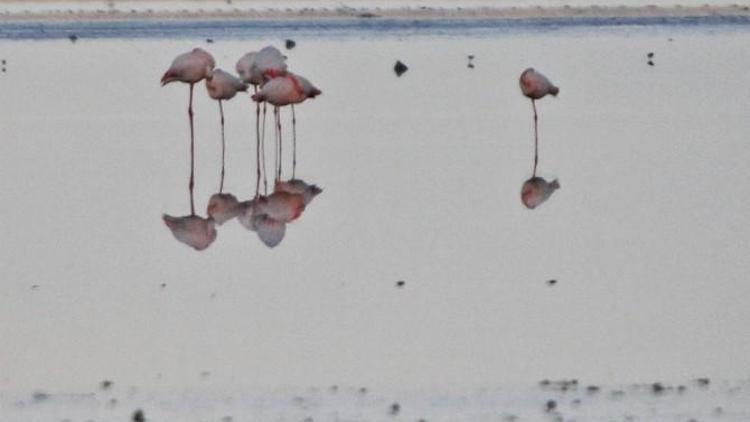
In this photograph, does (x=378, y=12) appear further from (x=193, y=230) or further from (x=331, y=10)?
(x=193, y=230)

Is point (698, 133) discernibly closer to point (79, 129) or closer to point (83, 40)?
point (79, 129)

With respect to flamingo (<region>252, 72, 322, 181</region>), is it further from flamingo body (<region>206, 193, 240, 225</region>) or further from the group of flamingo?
flamingo body (<region>206, 193, 240, 225</region>)

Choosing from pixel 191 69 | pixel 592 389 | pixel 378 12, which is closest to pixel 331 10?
pixel 378 12

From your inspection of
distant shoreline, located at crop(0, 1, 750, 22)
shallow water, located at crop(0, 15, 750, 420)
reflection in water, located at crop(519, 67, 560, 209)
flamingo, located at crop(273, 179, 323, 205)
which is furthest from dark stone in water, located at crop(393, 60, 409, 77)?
flamingo, located at crop(273, 179, 323, 205)

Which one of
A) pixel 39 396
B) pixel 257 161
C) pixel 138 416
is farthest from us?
pixel 257 161

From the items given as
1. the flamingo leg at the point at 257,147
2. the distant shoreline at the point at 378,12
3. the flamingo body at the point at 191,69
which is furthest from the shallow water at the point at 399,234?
the distant shoreline at the point at 378,12

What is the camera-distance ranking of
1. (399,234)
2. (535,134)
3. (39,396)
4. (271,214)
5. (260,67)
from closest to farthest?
1. (39,396)
2. (399,234)
3. (271,214)
4. (535,134)
5. (260,67)
